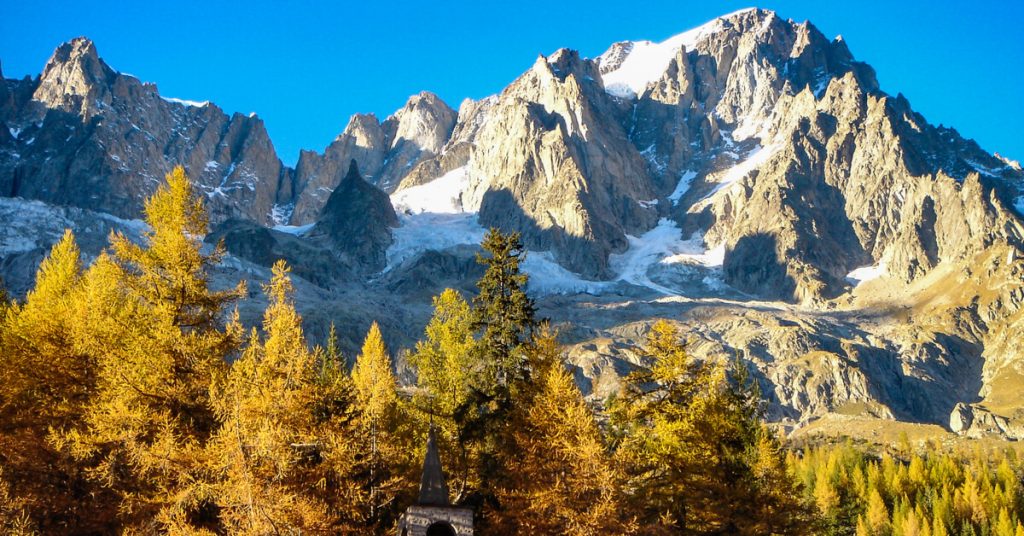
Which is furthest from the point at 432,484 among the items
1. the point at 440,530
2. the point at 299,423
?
the point at 299,423

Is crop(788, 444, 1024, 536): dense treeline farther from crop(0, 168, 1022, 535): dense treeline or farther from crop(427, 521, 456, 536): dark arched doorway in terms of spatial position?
crop(427, 521, 456, 536): dark arched doorway

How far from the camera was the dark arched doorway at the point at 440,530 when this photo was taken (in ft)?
60.7

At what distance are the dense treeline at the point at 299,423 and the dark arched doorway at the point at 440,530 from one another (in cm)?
303

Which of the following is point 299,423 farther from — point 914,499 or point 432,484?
point 914,499

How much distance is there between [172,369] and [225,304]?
269 cm

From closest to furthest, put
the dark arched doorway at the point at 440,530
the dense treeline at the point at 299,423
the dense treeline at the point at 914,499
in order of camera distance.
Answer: the dense treeline at the point at 299,423, the dark arched doorway at the point at 440,530, the dense treeline at the point at 914,499

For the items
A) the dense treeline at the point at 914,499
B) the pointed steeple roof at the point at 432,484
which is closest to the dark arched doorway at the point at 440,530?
the pointed steeple roof at the point at 432,484

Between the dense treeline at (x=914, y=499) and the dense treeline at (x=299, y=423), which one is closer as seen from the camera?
the dense treeline at (x=299, y=423)

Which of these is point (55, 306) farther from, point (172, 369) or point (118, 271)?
point (172, 369)

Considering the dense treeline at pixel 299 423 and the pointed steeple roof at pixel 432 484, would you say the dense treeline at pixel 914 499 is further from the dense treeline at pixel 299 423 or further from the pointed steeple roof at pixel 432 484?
the pointed steeple roof at pixel 432 484

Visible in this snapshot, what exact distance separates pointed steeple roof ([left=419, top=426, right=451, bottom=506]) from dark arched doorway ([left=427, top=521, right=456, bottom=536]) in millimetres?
515

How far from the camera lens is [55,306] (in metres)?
24.4

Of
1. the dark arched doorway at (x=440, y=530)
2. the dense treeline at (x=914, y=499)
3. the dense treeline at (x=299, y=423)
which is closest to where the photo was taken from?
the dense treeline at (x=299, y=423)

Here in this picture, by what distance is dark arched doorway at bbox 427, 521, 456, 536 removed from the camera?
18500mm
